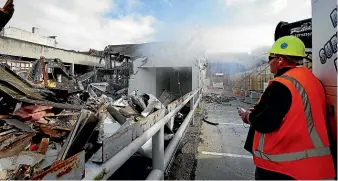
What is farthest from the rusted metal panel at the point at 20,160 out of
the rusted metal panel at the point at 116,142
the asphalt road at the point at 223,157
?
the asphalt road at the point at 223,157

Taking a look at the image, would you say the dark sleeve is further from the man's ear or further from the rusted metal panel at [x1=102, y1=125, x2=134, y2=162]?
the rusted metal panel at [x1=102, y1=125, x2=134, y2=162]

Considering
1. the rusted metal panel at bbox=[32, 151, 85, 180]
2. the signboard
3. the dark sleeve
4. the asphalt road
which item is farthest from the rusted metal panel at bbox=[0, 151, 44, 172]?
the signboard

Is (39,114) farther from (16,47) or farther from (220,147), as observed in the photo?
(16,47)

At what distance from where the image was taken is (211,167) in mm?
3664

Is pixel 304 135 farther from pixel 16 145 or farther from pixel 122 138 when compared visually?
pixel 16 145

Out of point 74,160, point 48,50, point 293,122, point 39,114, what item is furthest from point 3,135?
point 48,50

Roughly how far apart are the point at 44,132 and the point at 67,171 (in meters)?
1.76

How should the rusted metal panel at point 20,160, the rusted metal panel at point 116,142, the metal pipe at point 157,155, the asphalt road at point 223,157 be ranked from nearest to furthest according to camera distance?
the rusted metal panel at point 116,142 < the rusted metal panel at point 20,160 < the metal pipe at point 157,155 < the asphalt road at point 223,157

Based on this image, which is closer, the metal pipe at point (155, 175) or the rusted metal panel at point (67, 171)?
the rusted metal panel at point (67, 171)

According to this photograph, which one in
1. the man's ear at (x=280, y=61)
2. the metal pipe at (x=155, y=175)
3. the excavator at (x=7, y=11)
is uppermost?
the excavator at (x=7, y=11)

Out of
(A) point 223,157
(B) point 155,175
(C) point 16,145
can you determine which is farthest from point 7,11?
(A) point 223,157

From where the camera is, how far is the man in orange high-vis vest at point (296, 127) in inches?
65.6

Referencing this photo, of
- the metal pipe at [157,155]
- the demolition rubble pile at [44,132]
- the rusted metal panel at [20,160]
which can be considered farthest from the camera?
the metal pipe at [157,155]

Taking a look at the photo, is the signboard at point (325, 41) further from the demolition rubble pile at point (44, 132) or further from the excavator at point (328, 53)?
the demolition rubble pile at point (44, 132)
